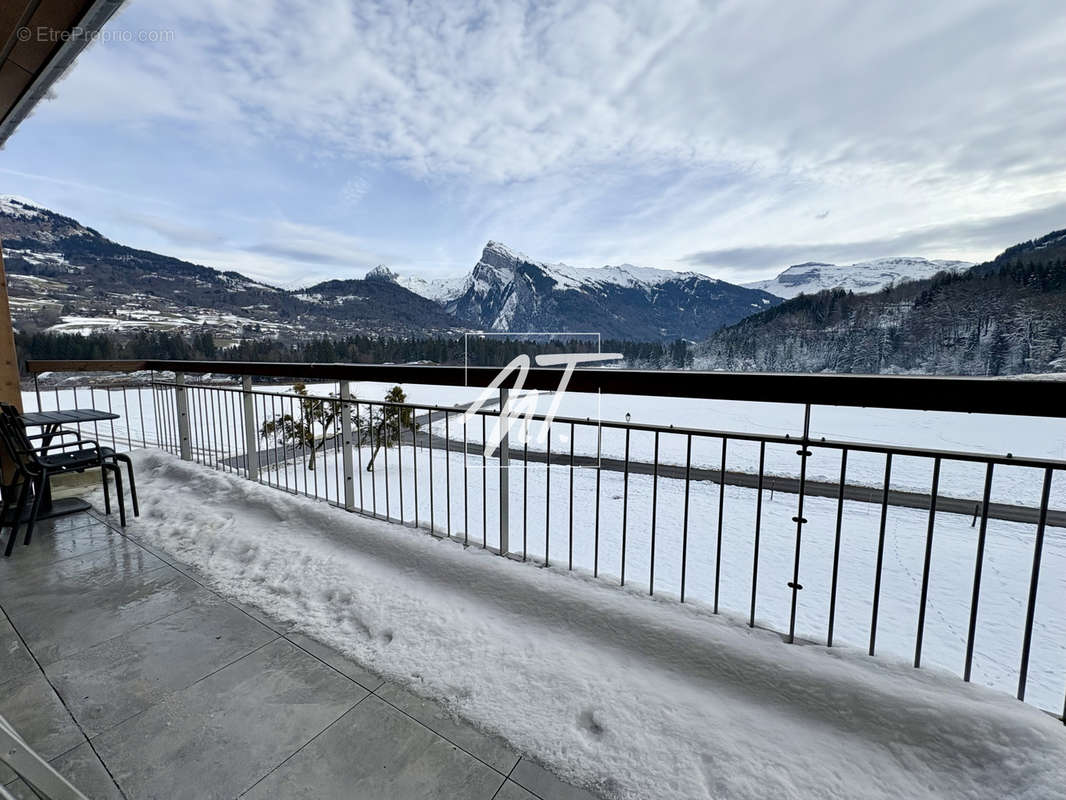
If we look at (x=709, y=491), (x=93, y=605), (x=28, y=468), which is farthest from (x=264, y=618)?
(x=709, y=491)

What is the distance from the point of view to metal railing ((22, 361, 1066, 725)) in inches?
58.6

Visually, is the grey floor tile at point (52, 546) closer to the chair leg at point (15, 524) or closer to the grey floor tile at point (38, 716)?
the chair leg at point (15, 524)

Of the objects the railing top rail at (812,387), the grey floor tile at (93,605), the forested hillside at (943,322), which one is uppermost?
the forested hillside at (943,322)

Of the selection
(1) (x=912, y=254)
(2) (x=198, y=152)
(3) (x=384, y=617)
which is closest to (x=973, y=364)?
(3) (x=384, y=617)

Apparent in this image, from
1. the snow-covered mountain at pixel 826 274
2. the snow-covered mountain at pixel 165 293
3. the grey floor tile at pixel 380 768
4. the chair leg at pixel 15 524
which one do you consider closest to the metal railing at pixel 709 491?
the grey floor tile at pixel 380 768

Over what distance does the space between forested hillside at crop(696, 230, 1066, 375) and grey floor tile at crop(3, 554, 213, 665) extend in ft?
21.4

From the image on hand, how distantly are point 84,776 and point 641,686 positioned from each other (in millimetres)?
1541

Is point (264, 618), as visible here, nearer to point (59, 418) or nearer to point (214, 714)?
point (214, 714)

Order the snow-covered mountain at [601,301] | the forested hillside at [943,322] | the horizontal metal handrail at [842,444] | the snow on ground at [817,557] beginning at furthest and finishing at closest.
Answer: the snow-covered mountain at [601,301]
the snow on ground at [817,557]
the forested hillside at [943,322]
the horizontal metal handrail at [842,444]

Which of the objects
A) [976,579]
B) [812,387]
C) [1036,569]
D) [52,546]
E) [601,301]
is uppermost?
[601,301]

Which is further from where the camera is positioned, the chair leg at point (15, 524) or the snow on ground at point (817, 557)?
the snow on ground at point (817, 557)

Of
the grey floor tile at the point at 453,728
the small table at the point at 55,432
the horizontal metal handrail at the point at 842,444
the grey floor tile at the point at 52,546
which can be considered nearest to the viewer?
the grey floor tile at the point at 453,728

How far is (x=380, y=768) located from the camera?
1190mm

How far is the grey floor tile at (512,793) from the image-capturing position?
1102 mm
